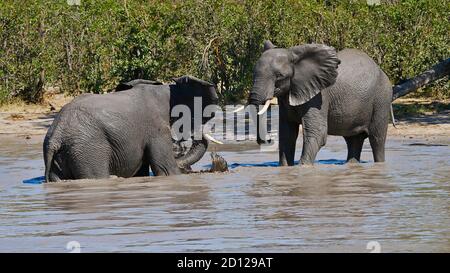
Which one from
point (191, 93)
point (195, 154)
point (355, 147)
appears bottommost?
point (355, 147)

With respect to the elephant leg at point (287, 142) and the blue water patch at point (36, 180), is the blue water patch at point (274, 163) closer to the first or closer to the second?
the elephant leg at point (287, 142)

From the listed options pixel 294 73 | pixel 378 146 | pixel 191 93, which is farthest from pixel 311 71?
pixel 191 93

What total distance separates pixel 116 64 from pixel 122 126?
8391 millimetres

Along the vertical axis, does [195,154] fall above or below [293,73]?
below

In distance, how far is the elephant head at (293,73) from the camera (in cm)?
1436

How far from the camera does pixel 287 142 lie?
48.7 feet

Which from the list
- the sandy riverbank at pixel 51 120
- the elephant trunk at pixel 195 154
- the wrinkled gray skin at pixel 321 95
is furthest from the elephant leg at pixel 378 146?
the elephant trunk at pixel 195 154

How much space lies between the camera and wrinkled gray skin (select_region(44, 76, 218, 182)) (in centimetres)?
1302

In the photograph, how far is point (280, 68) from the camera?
1459 centimetres

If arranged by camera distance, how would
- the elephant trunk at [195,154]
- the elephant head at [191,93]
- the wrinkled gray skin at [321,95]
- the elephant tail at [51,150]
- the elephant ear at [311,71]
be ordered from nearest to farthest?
the elephant tail at [51,150]
the elephant head at [191,93]
the elephant trunk at [195,154]
the wrinkled gray skin at [321,95]
the elephant ear at [311,71]

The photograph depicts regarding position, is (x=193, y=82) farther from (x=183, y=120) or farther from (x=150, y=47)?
(x=150, y=47)

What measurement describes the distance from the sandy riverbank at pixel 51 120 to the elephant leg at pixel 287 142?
334 centimetres

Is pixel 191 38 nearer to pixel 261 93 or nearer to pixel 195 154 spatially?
pixel 261 93

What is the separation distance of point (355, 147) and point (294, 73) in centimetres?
134
